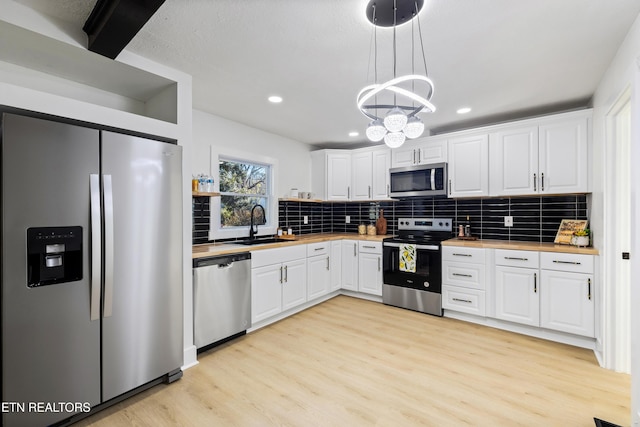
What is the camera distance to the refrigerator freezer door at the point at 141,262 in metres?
1.83

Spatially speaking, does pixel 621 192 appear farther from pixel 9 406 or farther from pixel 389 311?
pixel 9 406

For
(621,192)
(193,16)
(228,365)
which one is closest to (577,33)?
(621,192)

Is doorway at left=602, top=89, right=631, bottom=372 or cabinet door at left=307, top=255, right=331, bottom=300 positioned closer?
doorway at left=602, top=89, right=631, bottom=372

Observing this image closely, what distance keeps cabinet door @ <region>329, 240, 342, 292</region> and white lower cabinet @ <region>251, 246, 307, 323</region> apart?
0.57 m

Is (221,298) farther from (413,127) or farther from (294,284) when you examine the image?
(413,127)

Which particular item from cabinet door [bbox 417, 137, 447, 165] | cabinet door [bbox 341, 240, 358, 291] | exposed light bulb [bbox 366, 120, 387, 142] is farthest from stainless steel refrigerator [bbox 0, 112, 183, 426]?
cabinet door [bbox 417, 137, 447, 165]

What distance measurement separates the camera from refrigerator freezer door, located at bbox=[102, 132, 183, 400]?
1.83m

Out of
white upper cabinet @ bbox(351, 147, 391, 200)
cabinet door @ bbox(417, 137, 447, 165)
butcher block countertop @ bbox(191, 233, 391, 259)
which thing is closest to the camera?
butcher block countertop @ bbox(191, 233, 391, 259)

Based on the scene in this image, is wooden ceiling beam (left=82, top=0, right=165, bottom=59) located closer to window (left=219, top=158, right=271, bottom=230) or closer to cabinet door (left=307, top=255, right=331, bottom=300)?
window (left=219, top=158, right=271, bottom=230)

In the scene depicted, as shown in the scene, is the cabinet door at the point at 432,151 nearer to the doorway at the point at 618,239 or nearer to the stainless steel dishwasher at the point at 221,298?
the doorway at the point at 618,239

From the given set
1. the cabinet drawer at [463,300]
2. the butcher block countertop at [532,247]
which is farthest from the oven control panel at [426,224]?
the cabinet drawer at [463,300]

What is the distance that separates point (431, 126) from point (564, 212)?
68.8 inches

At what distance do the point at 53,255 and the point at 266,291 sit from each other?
1845mm

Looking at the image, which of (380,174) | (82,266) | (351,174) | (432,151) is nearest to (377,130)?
(82,266)
